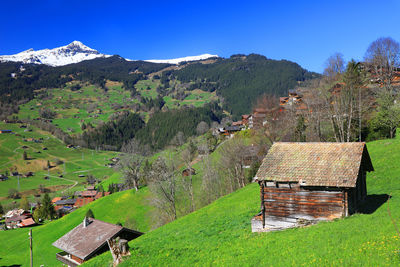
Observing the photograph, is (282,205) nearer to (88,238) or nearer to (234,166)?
(88,238)

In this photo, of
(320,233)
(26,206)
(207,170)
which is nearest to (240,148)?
(207,170)

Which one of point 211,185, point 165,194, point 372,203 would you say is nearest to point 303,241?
point 372,203

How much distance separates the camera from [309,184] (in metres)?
21.5

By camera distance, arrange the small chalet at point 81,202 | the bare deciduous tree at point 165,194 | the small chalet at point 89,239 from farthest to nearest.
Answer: the small chalet at point 81,202 → the bare deciduous tree at point 165,194 → the small chalet at point 89,239

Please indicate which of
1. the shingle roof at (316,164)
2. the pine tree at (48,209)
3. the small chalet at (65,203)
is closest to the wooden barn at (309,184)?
the shingle roof at (316,164)

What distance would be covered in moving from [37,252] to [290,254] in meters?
64.0

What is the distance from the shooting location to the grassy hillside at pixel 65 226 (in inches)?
2348

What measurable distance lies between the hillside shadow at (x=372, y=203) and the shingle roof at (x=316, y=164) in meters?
2.75

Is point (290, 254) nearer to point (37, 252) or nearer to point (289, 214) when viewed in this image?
point (289, 214)

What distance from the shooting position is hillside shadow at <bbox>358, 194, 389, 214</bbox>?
2204 centimetres

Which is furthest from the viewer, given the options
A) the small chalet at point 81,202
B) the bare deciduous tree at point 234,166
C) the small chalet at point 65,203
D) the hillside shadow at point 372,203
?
the small chalet at point 65,203

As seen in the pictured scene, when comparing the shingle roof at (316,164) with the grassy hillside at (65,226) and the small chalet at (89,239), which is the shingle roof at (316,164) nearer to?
the small chalet at (89,239)

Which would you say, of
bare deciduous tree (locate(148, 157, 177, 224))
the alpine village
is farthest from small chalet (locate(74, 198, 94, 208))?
bare deciduous tree (locate(148, 157, 177, 224))

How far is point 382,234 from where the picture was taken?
15.2 m
